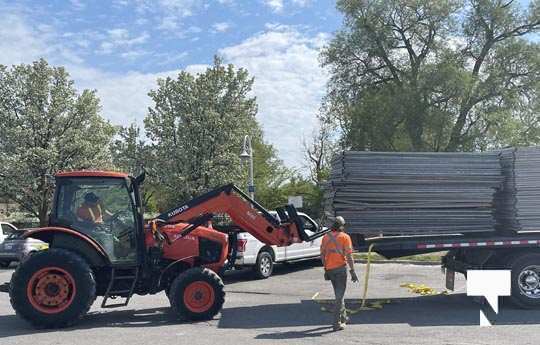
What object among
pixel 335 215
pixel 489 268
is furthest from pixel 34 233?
pixel 489 268

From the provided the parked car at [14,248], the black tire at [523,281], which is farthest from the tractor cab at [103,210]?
the parked car at [14,248]

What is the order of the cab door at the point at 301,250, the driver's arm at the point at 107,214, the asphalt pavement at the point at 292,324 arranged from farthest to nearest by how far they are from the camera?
the cab door at the point at 301,250, the driver's arm at the point at 107,214, the asphalt pavement at the point at 292,324

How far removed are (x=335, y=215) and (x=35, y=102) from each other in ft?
85.6

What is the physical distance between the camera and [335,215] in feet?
34.7

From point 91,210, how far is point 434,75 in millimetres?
23528

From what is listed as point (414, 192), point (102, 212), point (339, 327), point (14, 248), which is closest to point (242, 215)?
point (102, 212)

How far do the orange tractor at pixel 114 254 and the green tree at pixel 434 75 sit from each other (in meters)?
21.8

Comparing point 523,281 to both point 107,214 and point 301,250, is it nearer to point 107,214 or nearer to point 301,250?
point 107,214

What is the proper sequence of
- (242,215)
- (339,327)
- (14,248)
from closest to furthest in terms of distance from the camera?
1. (339,327)
2. (242,215)
3. (14,248)

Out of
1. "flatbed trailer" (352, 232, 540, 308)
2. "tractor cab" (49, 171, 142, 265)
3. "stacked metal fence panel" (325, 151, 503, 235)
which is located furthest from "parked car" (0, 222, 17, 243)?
"flatbed trailer" (352, 232, 540, 308)

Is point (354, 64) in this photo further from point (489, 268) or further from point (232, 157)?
point (489, 268)

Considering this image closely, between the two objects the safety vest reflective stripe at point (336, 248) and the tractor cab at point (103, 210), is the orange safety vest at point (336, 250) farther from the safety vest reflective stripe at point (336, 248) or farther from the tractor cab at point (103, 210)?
the tractor cab at point (103, 210)

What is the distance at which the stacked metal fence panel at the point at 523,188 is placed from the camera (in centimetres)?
1062

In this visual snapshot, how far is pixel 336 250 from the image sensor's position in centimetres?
925
